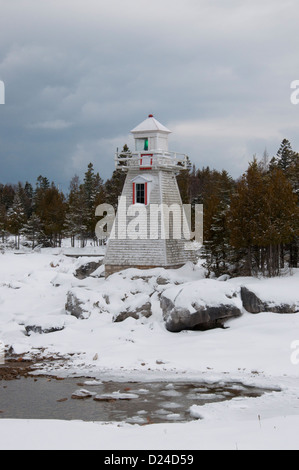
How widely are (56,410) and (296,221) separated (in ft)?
66.4

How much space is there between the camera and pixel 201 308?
2398 cm

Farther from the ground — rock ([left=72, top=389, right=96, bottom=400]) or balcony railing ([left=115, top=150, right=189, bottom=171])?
balcony railing ([left=115, top=150, right=189, bottom=171])

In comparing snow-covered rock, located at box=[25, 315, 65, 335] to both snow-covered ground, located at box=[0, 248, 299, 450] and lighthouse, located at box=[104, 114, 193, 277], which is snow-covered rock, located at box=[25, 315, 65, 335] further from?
lighthouse, located at box=[104, 114, 193, 277]

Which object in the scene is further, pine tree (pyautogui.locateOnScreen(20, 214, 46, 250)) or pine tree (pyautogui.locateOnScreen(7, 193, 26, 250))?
pine tree (pyautogui.locateOnScreen(7, 193, 26, 250))

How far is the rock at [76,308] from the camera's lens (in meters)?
27.1

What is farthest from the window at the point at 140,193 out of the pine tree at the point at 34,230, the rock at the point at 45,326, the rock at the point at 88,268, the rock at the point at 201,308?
the pine tree at the point at 34,230

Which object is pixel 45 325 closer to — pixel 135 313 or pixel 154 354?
pixel 135 313

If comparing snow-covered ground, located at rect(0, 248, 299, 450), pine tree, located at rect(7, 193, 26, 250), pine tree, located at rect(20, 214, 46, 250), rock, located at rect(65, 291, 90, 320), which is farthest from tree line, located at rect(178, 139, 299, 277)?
pine tree, located at rect(7, 193, 26, 250)

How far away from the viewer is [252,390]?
16.9m

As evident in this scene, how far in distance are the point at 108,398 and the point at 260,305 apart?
10.9 meters

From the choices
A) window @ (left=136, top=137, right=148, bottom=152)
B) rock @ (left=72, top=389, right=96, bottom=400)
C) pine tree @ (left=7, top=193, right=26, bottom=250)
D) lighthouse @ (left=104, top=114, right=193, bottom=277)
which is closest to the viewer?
rock @ (left=72, top=389, right=96, bottom=400)

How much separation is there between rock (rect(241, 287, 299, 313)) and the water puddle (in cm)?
755

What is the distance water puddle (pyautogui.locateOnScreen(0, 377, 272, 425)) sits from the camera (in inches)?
580
